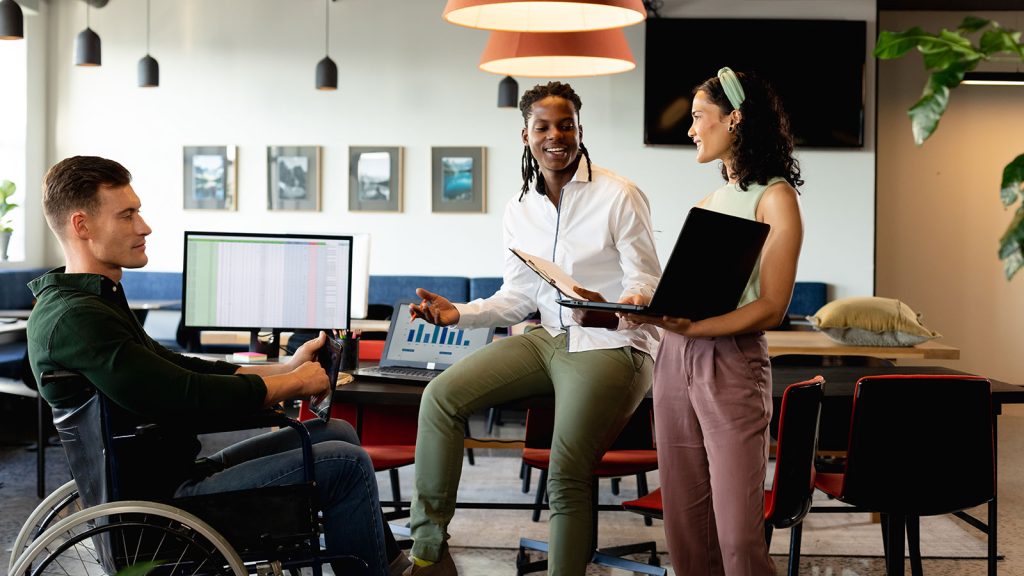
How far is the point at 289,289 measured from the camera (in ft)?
11.2

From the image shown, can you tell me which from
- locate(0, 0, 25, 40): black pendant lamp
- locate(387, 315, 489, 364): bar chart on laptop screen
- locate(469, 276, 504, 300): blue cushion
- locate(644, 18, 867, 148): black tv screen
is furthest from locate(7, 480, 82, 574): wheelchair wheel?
locate(644, 18, 867, 148): black tv screen

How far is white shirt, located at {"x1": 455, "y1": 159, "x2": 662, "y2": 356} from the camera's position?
8.79 feet

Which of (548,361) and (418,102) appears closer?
(548,361)

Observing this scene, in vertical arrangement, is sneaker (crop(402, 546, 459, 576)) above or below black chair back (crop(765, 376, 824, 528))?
below

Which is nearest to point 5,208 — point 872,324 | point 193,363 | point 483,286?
point 483,286

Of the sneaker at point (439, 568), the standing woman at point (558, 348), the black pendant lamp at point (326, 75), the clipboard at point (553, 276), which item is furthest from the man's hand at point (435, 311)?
the black pendant lamp at point (326, 75)

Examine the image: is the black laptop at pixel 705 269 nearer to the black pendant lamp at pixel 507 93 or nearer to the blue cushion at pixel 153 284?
the black pendant lamp at pixel 507 93

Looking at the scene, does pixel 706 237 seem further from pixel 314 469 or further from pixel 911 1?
pixel 911 1

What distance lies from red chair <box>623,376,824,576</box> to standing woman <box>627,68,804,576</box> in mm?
257

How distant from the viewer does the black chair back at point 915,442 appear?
8.42 ft

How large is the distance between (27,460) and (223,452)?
10.5ft

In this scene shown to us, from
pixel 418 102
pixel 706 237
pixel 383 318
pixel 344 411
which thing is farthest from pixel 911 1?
pixel 706 237

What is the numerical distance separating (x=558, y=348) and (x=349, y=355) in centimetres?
89

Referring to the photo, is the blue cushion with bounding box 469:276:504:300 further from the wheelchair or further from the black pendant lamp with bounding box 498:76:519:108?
the wheelchair
